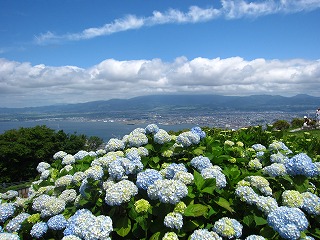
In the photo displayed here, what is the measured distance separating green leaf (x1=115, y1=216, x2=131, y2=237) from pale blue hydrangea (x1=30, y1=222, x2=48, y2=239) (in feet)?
2.51

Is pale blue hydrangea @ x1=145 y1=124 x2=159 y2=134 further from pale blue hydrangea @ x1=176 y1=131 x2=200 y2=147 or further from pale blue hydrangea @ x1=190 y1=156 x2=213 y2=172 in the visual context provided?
pale blue hydrangea @ x1=190 y1=156 x2=213 y2=172

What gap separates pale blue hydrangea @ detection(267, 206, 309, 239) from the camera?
2.21 m

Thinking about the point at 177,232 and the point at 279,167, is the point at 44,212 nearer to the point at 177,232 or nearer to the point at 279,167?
the point at 177,232

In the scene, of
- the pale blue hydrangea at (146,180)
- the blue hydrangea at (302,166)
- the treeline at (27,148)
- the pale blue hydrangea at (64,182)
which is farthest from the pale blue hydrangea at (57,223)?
the treeline at (27,148)

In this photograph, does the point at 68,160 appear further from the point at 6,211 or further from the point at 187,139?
the point at 187,139

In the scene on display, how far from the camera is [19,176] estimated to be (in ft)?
51.3

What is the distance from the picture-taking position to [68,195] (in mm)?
3336

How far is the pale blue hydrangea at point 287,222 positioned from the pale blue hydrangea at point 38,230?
214cm

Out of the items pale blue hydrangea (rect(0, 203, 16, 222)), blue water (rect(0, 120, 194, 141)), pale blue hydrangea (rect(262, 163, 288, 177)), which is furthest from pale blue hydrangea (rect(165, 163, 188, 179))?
blue water (rect(0, 120, 194, 141))

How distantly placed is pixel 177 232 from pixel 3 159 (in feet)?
50.4

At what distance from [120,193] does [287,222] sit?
4.67 ft

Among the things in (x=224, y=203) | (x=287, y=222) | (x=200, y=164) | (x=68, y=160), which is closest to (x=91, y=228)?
(x=224, y=203)

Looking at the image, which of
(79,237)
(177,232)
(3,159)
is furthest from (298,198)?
(3,159)

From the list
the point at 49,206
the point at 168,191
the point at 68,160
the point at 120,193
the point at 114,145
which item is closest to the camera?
the point at 168,191
